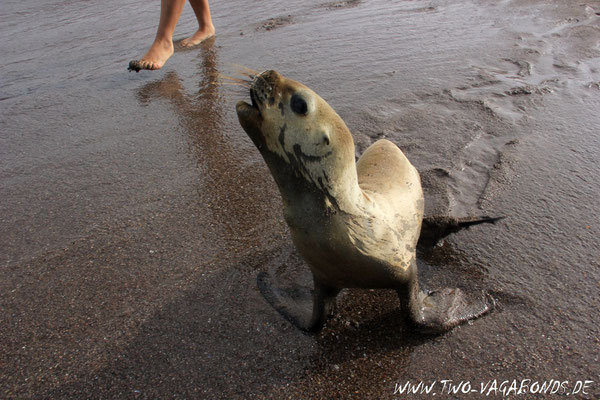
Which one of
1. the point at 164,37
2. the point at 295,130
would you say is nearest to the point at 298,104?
the point at 295,130


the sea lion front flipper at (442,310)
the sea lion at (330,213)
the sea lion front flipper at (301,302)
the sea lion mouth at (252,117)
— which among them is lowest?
the sea lion front flipper at (442,310)

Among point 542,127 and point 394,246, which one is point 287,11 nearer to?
point 542,127

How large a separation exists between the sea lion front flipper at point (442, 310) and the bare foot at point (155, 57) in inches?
178

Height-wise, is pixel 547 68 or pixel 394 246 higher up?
pixel 394 246

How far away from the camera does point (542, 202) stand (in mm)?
3029

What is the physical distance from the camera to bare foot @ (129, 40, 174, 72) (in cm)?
552

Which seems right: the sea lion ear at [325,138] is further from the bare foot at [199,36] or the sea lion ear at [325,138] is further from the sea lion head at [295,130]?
the bare foot at [199,36]

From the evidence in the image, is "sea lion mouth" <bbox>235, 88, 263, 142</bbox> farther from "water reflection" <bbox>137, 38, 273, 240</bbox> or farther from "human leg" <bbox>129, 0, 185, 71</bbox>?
"human leg" <bbox>129, 0, 185, 71</bbox>

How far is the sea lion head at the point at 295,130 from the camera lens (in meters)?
1.85

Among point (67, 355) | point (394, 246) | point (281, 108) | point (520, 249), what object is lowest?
point (520, 249)

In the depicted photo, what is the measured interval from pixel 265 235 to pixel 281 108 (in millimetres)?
1189

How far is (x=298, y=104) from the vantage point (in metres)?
1.83

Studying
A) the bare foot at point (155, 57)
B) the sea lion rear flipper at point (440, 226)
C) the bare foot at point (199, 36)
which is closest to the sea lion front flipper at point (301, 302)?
the sea lion rear flipper at point (440, 226)

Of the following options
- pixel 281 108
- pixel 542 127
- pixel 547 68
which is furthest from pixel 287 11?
pixel 281 108
